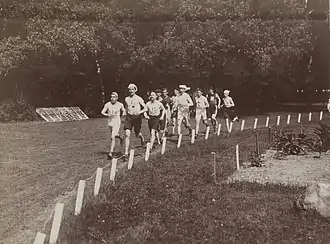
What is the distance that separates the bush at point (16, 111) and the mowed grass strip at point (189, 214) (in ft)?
70.1

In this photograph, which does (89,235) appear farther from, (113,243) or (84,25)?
(84,25)

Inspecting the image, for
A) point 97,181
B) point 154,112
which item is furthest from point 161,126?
point 97,181

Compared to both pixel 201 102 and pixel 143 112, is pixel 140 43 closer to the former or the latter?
pixel 201 102

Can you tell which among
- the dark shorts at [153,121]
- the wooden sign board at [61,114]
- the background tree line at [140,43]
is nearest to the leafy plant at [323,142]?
the dark shorts at [153,121]

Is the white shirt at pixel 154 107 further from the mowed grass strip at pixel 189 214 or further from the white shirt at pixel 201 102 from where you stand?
the mowed grass strip at pixel 189 214

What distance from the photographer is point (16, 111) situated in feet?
107

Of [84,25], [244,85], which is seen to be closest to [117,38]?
[84,25]

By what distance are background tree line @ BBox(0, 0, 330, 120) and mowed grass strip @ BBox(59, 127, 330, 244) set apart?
1870 centimetres

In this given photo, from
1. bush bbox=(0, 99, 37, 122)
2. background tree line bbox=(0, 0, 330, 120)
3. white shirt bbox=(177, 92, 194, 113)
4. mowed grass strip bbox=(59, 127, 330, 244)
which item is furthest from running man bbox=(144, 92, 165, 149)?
bush bbox=(0, 99, 37, 122)

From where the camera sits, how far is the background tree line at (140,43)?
29.3 m

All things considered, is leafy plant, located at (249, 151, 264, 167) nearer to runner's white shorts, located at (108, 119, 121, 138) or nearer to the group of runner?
the group of runner

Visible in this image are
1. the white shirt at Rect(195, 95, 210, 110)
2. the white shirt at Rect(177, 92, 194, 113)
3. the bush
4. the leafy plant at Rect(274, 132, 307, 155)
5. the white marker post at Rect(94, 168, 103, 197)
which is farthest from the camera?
the bush

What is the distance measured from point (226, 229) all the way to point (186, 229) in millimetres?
599

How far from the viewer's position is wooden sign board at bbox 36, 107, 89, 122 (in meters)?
33.8
